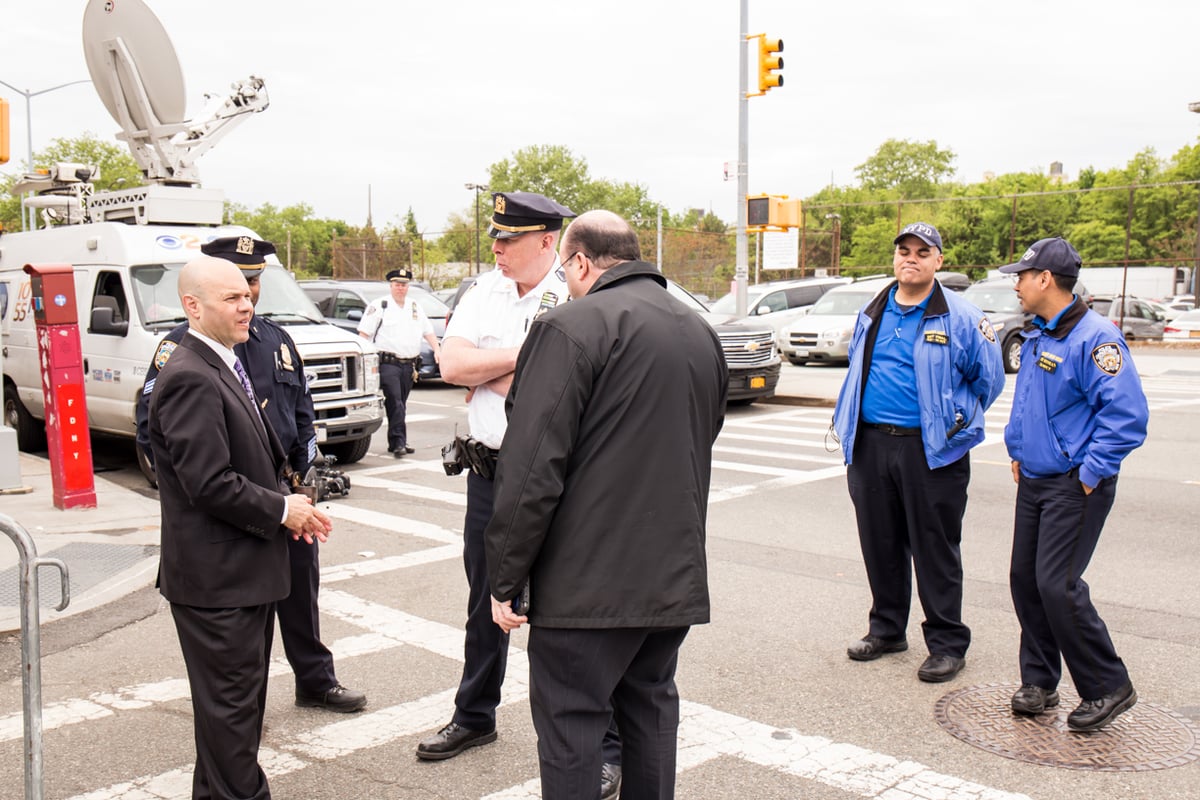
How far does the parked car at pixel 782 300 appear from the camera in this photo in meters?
25.8


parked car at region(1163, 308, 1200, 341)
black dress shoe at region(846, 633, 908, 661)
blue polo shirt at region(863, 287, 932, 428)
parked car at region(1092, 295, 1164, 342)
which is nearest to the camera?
blue polo shirt at region(863, 287, 932, 428)

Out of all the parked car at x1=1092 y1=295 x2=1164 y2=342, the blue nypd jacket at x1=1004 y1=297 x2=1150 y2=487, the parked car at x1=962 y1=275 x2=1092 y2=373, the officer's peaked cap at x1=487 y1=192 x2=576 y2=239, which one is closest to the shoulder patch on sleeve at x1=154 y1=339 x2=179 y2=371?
the officer's peaked cap at x1=487 y1=192 x2=576 y2=239

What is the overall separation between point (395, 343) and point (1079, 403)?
8813 millimetres

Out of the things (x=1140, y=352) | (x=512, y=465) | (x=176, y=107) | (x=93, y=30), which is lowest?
(x=1140, y=352)

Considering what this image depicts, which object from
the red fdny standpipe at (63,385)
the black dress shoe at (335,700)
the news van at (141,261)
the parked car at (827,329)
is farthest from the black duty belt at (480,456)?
the parked car at (827,329)

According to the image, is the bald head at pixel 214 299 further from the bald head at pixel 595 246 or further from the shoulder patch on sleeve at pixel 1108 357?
the shoulder patch on sleeve at pixel 1108 357

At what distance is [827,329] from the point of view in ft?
73.7

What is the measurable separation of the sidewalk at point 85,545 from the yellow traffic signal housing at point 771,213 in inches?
479

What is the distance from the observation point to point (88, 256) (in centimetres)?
1095

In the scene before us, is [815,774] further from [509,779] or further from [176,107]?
[176,107]

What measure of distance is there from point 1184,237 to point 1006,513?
62465mm

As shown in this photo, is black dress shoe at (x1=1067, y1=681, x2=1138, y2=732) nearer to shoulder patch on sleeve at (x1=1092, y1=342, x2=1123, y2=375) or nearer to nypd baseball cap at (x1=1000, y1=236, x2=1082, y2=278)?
shoulder patch on sleeve at (x1=1092, y1=342, x2=1123, y2=375)

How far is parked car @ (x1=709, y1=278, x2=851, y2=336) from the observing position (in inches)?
1017

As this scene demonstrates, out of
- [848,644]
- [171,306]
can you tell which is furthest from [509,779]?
[171,306]
